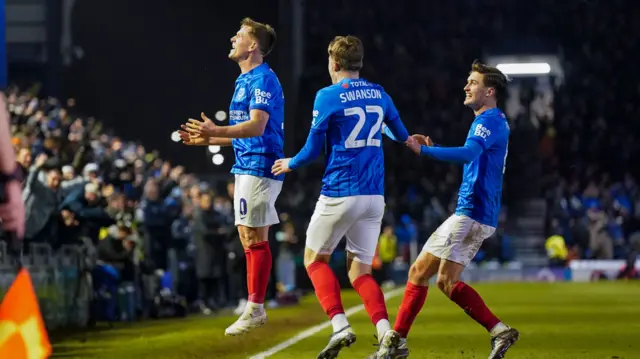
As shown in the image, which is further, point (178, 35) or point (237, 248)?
point (178, 35)

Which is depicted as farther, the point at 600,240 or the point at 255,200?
the point at 600,240

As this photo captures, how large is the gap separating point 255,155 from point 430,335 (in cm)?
437

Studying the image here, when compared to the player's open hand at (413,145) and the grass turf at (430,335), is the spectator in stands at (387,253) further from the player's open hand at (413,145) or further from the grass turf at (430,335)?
the player's open hand at (413,145)

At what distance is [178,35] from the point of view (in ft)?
73.3

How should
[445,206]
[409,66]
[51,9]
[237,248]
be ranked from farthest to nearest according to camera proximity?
[409,66] → [445,206] → [51,9] → [237,248]

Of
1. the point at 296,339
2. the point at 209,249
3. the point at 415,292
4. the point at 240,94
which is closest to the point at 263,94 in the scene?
the point at 240,94

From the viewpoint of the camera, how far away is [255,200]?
918cm

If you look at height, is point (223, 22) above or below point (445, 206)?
above

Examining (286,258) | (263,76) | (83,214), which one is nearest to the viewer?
(263,76)

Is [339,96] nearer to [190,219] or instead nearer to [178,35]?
[190,219]

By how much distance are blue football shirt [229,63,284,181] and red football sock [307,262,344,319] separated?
1.04 meters

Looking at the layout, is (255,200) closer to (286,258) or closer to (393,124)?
(393,124)

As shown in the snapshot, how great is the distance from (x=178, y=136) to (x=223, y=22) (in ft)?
39.5

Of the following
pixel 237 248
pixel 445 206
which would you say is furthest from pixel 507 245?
pixel 237 248
